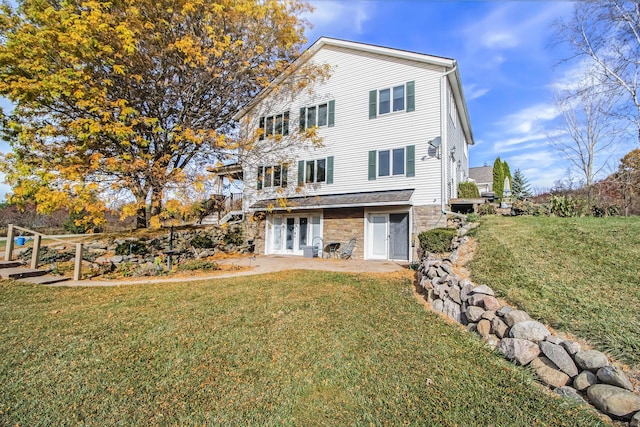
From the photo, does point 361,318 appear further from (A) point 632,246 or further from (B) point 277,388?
(A) point 632,246

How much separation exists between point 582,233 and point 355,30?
1294 centimetres

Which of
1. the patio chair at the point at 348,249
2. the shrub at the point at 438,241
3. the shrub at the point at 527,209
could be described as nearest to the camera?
the shrub at the point at 438,241

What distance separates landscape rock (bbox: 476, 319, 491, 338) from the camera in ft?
14.1

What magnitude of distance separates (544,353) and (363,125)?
11.9m

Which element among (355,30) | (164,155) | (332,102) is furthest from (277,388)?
(355,30)

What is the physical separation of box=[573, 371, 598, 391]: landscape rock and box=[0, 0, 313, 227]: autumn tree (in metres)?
12.3

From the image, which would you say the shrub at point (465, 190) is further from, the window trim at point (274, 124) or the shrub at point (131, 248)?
the shrub at point (131, 248)

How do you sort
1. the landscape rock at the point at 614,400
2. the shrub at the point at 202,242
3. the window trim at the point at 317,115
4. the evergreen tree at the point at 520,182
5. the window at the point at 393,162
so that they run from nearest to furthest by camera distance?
1. the landscape rock at the point at 614,400
2. the window at the point at 393,162
3. the shrub at the point at 202,242
4. the window trim at the point at 317,115
5. the evergreen tree at the point at 520,182

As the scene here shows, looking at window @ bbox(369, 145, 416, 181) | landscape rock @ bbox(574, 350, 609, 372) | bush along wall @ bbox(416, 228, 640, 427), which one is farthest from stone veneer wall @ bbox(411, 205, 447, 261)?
landscape rock @ bbox(574, 350, 609, 372)

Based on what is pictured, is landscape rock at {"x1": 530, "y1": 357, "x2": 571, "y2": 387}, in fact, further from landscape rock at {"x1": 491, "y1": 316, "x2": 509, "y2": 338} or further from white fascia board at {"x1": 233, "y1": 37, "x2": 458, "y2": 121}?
white fascia board at {"x1": 233, "y1": 37, "x2": 458, "y2": 121}

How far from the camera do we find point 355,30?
14.4 m

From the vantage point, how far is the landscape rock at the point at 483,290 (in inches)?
196

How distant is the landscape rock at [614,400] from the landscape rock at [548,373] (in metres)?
0.28

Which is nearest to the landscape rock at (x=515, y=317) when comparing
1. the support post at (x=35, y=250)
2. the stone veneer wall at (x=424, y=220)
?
the stone veneer wall at (x=424, y=220)
